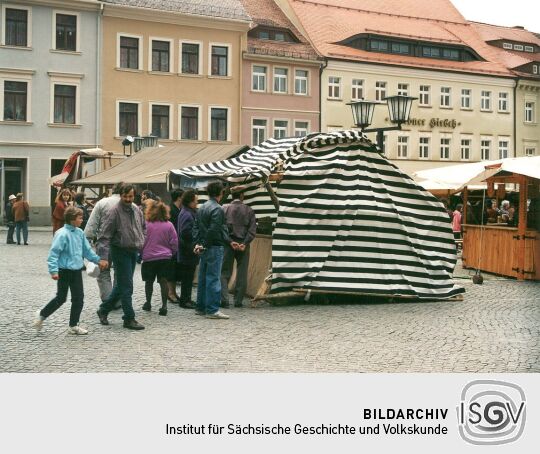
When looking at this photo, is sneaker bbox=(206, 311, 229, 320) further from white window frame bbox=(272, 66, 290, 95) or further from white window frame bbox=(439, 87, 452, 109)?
white window frame bbox=(439, 87, 452, 109)

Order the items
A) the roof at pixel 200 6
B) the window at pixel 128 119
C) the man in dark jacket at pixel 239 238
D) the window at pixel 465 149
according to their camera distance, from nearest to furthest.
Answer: the man in dark jacket at pixel 239 238 → the roof at pixel 200 6 → the window at pixel 128 119 → the window at pixel 465 149

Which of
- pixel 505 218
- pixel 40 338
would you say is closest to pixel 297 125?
pixel 505 218

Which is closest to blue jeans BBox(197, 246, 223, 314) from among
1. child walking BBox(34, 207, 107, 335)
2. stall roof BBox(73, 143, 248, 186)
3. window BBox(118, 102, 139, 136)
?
child walking BBox(34, 207, 107, 335)

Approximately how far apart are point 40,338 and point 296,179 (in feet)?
15.6

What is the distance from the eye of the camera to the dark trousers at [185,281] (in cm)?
1118

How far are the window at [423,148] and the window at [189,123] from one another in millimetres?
11796

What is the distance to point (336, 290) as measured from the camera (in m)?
Answer: 11.5

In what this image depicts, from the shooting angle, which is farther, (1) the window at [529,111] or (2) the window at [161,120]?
(2) the window at [161,120]

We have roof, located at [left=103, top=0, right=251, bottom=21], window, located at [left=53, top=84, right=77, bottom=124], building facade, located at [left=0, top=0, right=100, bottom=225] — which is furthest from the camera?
roof, located at [left=103, top=0, right=251, bottom=21]

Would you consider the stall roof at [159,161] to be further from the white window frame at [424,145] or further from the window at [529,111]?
the white window frame at [424,145]

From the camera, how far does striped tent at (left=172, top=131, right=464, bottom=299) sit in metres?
11.5

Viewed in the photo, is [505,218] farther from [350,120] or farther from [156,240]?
[350,120]

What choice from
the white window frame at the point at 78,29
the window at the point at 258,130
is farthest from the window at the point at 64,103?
the window at the point at 258,130

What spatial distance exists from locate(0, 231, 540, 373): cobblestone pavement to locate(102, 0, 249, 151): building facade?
27.1 m
